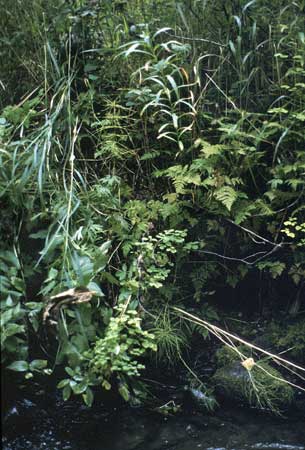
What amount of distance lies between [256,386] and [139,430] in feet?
2.05

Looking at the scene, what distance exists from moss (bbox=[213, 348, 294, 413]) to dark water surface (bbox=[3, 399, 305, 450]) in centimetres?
7

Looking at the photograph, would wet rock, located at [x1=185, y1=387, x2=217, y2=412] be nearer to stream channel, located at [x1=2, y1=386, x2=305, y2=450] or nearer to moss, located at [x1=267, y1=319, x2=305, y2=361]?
stream channel, located at [x1=2, y1=386, x2=305, y2=450]

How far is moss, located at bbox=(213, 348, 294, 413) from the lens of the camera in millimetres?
2576

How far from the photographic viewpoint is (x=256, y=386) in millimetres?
2594

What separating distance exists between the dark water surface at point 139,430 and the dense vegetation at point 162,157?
5.9 inches

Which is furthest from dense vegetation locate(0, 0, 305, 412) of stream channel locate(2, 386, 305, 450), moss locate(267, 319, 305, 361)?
stream channel locate(2, 386, 305, 450)

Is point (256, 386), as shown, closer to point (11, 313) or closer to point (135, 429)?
point (135, 429)

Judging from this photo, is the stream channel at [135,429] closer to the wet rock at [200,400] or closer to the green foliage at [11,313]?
the wet rock at [200,400]

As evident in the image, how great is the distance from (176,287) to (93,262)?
2.34 feet

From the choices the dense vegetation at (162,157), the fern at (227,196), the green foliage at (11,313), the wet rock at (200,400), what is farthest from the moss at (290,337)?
the green foliage at (11,313)

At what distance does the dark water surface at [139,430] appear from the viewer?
235 cm

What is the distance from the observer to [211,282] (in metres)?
3.02

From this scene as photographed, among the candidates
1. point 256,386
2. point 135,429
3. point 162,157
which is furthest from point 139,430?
point 162,157

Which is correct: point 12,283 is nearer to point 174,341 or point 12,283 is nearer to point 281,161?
point 174,341
